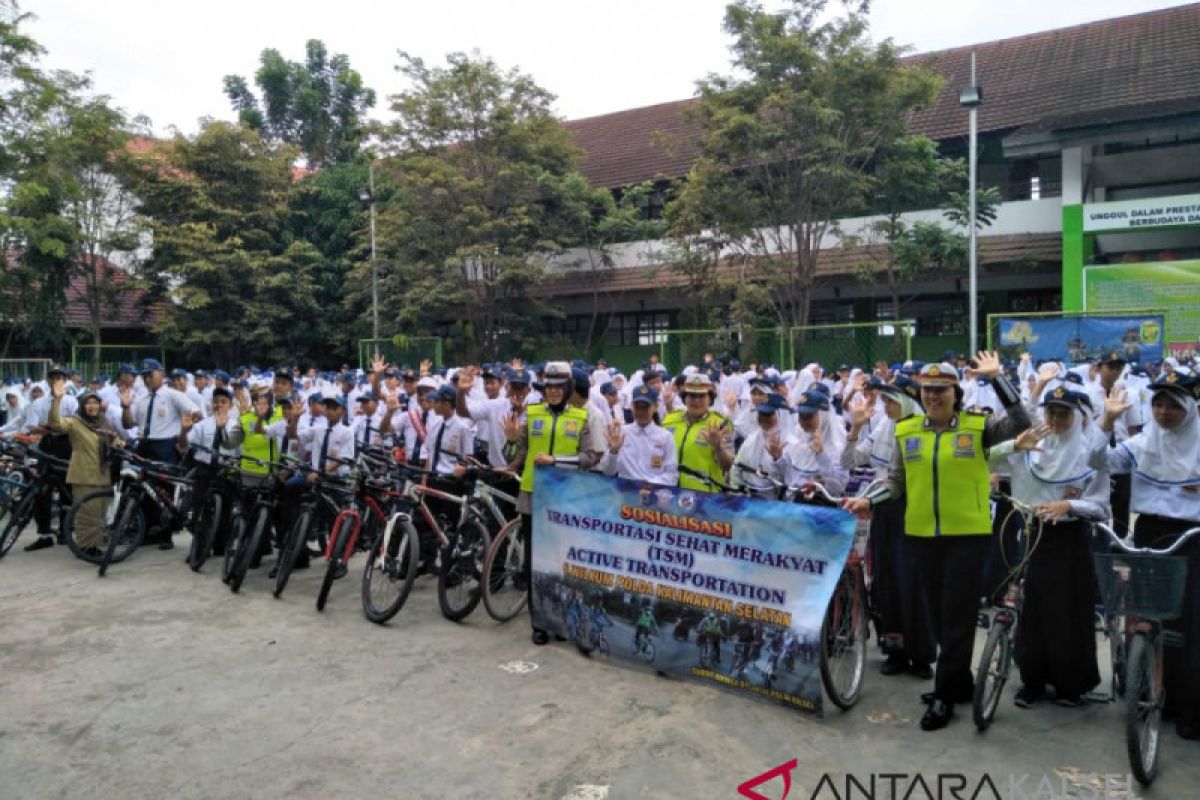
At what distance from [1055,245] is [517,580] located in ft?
60.4

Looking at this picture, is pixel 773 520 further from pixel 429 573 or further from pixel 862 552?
pixel 429 573

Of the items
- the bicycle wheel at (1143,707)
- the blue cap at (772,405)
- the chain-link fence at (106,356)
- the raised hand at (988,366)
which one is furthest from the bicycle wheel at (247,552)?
the chain-link fence at (106,356)

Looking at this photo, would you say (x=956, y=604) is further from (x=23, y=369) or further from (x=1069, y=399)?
(x=23, y=369)

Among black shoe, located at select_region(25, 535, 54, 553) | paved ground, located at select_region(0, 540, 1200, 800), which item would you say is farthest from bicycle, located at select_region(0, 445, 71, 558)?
paved ground, located at select_region(0, 540, 1200, 800)

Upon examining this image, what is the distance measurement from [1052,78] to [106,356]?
28.1 meters

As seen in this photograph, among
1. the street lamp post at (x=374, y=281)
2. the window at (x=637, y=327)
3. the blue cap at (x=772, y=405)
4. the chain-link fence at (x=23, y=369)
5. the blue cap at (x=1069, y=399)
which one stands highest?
the street lamp post at (x=374, y=281)

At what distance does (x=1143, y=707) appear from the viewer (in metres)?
4.05

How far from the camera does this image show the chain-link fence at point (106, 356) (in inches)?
1001

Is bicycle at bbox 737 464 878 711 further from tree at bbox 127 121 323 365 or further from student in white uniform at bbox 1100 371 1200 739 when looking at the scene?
tree at bbox 127 121 323 365

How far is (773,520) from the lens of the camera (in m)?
4.95

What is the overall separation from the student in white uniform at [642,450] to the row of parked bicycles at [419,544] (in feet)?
1.31

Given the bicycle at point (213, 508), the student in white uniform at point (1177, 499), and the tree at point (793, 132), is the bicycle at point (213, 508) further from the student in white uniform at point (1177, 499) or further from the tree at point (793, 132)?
the tree at point (793, 132)

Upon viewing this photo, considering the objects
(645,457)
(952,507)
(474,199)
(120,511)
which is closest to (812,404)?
(645,457)

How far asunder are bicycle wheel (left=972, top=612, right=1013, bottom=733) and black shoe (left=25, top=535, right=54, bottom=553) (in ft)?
30.6
